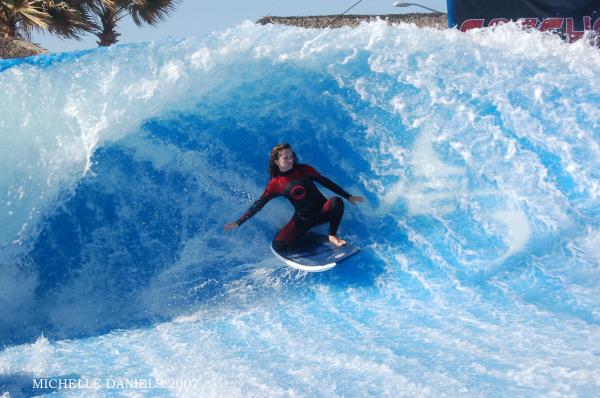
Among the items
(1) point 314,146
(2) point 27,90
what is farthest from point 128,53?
(1) point 314,146

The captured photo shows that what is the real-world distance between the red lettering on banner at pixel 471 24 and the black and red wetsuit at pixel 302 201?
5.07m

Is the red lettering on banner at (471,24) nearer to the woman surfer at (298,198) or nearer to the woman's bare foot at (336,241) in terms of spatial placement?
the woman surfer at (298,198)

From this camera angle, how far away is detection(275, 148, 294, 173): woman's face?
532 cm

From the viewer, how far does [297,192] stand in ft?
17.8

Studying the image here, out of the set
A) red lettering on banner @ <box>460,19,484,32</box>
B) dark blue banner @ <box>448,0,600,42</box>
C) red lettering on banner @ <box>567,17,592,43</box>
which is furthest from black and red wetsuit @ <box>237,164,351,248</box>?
red lettering on banner @ <box>567,17,592,43</box>

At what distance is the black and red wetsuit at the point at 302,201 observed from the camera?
17.7 ft

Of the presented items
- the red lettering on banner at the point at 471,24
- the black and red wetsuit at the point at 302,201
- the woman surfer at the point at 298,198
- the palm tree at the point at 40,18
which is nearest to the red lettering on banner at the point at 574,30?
the red lettering on banner at the point at 471,24

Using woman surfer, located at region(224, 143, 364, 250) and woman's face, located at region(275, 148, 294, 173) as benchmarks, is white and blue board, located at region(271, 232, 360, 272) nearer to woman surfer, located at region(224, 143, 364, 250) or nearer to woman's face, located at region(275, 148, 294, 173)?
woman surfer, located at region(224, 143, 364, 250)

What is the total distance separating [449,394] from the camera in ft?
11.2

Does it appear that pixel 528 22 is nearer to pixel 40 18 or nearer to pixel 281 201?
pixel 281 201

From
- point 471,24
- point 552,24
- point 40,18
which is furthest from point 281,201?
point 40,18

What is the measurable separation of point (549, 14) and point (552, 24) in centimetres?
16

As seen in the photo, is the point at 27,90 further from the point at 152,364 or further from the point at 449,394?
the point at 449,394

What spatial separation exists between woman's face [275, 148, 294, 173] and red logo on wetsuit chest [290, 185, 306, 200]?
0.18 metres
